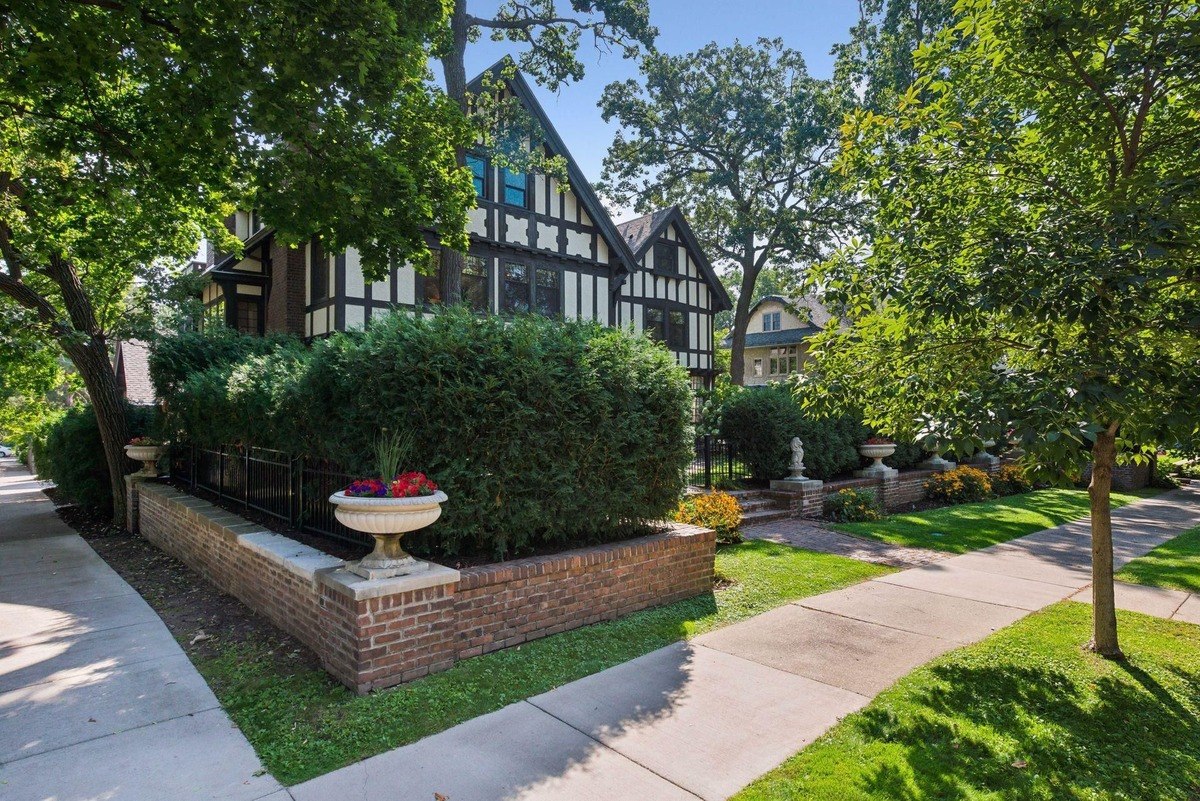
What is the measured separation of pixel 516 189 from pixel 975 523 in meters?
12.4

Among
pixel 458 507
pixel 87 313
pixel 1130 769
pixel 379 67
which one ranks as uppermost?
pixel 379 67

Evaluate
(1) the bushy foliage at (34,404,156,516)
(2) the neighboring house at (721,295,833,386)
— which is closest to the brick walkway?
(1) the bushy foliage at (34,404,156,516)

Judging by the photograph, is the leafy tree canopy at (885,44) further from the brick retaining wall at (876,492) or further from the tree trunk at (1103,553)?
the tree trunk at (1103,553)

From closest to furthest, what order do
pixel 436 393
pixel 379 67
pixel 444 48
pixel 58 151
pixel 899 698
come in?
pixel 899 698
pixel 436 393
pixel 379 67
pixel 58 151
pixel 444 48

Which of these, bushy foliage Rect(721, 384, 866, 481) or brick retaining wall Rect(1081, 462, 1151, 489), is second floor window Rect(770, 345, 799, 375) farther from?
bushy foliage Rect(721, 384, 866, 481)

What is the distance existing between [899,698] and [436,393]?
3.78 m

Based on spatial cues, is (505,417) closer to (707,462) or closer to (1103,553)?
(1103,553)

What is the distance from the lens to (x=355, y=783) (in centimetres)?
313

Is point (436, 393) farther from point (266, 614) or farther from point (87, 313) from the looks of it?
point (87, 313)

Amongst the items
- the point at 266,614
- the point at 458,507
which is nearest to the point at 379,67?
the point at 458,507

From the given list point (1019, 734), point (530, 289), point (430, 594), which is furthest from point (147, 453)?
point (1019, 734)

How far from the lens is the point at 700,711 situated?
154 inches

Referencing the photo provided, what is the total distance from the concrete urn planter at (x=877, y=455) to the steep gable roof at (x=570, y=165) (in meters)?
8.33

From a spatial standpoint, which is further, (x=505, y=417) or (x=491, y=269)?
(x=491, y=269)
